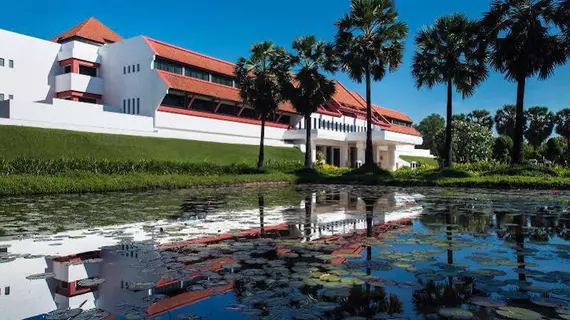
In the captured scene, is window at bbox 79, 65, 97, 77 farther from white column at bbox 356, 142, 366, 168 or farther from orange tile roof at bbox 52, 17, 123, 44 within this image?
white column at bbox 356, 142, 366, 168

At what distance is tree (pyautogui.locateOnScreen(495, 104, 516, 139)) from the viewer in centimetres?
8392

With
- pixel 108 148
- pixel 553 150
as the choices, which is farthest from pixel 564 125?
pixel 108 148

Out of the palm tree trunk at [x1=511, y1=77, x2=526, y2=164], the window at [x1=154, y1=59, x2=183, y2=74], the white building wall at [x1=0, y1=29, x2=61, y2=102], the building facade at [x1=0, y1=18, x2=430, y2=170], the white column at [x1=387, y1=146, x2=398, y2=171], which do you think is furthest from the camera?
the white column at [x1=387, y1=146, x2=398, y2=171]

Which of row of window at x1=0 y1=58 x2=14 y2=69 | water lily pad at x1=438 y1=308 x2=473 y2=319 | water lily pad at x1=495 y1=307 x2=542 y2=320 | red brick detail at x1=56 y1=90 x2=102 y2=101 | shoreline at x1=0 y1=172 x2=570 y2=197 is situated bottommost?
water lily pad at x1=438 y1=308 x2=473 y2=319

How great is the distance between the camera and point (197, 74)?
157ft

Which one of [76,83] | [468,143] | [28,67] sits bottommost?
[468,143]

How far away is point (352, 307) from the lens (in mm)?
4480

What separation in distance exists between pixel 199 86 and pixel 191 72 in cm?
228

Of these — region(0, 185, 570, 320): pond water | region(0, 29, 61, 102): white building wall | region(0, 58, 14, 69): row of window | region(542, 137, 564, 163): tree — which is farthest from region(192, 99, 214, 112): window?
region(542, 137, 564, 163): tree

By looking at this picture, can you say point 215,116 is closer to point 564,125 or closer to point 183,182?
point 183,182

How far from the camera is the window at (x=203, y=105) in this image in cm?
4716

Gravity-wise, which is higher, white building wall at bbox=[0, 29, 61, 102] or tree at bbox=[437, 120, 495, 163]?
white building wall at bbox=[0, 29, 61, 102]

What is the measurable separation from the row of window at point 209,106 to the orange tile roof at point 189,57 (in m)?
3.51

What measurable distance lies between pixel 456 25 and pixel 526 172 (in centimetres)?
1163
